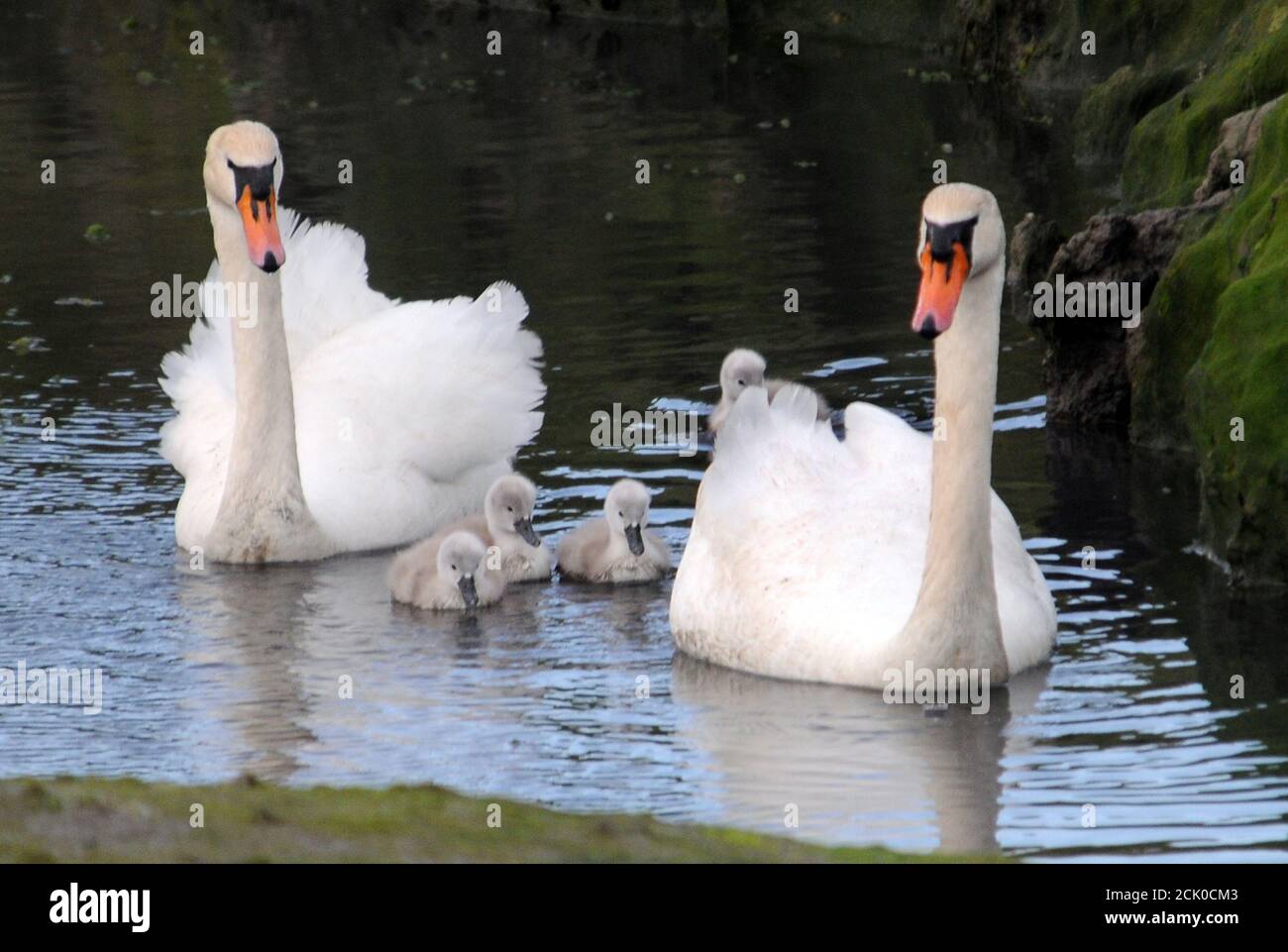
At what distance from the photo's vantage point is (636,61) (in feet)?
103

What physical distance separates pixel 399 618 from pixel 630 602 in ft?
3.23

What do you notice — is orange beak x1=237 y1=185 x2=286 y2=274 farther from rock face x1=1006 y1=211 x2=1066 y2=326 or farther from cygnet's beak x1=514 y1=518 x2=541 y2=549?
rock face x1=1006 y1=211 x2=1066 y2=326

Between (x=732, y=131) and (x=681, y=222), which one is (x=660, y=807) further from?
(x=732, y=131)

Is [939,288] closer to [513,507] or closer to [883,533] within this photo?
[883,533]

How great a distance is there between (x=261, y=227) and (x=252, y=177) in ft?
0.83

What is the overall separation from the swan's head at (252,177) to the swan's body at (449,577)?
1.46 m

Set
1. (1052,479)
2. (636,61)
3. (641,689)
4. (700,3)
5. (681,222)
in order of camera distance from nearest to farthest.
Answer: (641,689) < (1052,479) < (681,222) < (636,61) < (700,3)

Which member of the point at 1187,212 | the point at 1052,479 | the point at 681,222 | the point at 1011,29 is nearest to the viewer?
the point at 1052,479

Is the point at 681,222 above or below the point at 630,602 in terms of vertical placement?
above

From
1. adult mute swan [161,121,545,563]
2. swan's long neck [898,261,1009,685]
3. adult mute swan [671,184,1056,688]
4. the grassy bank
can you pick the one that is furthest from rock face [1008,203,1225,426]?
the grassy bank

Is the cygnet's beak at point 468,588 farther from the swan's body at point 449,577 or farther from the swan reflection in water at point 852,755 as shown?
the swan reflection in water at point 852,755

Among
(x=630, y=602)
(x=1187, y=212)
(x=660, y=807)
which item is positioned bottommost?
(x=660, y=807)

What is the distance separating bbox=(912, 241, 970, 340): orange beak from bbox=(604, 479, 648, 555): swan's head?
246cm
